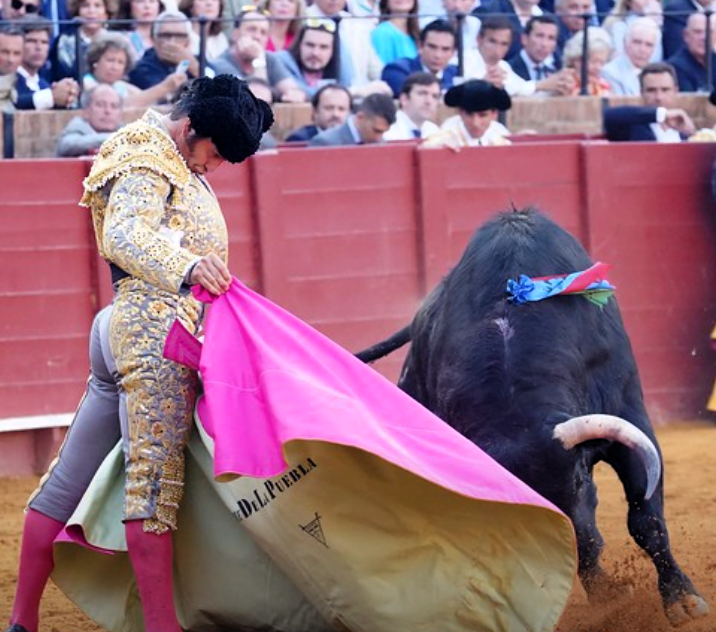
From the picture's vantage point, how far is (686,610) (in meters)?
3.90

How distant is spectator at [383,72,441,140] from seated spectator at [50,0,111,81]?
4.78 feet

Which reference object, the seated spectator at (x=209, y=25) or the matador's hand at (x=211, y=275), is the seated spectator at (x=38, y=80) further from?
the matador's hand at (x=211, y=275)

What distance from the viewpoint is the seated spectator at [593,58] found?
9062 mm

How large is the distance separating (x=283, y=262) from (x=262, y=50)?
4.33ft

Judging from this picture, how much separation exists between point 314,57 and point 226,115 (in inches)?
192

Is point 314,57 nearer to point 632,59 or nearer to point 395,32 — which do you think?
point 395,32

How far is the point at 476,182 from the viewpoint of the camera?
7.20m

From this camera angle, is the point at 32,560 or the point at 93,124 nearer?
the point at 32,560

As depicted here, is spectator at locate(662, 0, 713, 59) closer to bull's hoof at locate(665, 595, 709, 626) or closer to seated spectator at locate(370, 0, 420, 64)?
seated spectator at locate(370, 0, 420, 64)

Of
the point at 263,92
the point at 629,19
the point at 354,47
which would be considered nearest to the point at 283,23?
the point at 354,47

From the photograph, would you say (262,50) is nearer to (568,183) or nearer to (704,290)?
(568,183)

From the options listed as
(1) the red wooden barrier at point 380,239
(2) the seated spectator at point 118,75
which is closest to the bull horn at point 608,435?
(1) the red wooden barrier at point 380,239

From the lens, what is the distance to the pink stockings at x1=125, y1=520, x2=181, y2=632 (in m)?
3.31

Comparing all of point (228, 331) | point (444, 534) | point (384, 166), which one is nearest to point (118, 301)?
point (228, 331)
